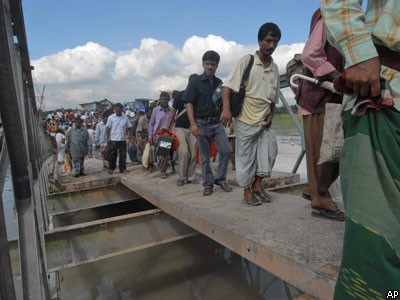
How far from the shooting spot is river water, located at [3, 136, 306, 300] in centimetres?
376

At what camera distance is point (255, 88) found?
9.79ft

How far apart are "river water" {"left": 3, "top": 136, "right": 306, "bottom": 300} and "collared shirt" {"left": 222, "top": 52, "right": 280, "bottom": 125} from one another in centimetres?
205

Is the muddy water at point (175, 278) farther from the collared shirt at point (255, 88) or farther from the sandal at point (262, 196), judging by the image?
the collared shirt at point (255, 88)

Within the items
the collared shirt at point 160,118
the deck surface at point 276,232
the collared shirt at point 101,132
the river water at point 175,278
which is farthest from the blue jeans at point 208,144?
the collared shirt at point 101,132

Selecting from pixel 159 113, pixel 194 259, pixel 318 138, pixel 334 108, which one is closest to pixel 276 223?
pixel 318 138

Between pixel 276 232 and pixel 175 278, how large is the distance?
2.31 m

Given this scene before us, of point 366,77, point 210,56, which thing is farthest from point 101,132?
point 366,77

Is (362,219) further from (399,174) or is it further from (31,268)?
(31,268)

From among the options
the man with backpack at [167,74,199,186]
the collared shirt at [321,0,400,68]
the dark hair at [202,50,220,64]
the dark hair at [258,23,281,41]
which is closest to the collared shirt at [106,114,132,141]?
the man with backpack at [167,74,199,186]

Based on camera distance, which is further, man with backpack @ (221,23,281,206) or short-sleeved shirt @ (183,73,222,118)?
short-sleeved shirt @ (183,73,222,118)

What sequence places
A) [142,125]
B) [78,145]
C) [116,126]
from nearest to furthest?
1. [116,126]
2. [78,145]
3. [142,125]

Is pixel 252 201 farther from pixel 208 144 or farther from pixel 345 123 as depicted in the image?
pixel 345 123

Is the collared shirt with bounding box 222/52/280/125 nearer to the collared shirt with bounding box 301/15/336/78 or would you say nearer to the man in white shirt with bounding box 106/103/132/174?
the collared shirt with bounding box 301/15/336/78

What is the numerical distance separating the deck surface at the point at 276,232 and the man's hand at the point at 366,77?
0.98 meters
